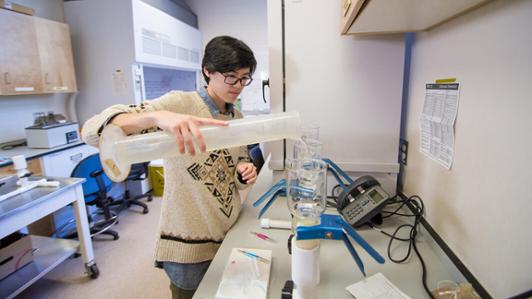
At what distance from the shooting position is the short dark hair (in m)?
0.96

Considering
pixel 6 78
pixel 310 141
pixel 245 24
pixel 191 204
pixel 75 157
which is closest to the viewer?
pixel 191 204

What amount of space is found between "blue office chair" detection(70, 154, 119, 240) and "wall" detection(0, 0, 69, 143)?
41.4 inches

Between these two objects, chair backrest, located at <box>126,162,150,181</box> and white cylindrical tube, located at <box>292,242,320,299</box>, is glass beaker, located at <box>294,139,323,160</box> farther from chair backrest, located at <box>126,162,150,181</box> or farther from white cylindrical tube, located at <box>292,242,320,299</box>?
chair backrest, located at <box>126,162,150,181</box>

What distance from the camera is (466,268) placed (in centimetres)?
72

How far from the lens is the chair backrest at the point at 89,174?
2.31m

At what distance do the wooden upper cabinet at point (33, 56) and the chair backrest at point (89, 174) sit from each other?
0.92 m

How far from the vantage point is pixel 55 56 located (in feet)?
9.10

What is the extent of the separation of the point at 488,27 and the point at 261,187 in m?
1.09

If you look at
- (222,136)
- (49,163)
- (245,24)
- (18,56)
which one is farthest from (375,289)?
(245,24)

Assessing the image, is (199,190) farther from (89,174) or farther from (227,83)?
(89,174)

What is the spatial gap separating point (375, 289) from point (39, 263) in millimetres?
2271

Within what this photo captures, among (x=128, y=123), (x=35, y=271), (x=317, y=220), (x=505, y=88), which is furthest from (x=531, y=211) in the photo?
(x=35, y=271)

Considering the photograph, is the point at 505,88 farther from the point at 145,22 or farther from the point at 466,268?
the point at 145,22

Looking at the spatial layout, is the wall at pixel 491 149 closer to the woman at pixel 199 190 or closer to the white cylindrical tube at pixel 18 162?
the woman at pixel 199 190
